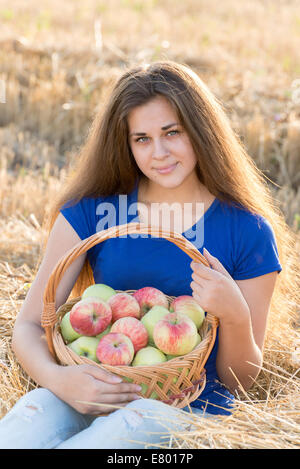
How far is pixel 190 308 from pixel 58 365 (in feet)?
1.43

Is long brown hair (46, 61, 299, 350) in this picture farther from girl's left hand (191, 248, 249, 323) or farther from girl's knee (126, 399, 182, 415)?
girl's knee (126, 399, 182, 415)

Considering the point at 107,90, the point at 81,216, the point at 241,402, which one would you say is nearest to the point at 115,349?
the point at 241,402

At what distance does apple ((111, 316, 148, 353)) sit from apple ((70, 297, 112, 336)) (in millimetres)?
40

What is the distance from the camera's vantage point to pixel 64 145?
5.83m

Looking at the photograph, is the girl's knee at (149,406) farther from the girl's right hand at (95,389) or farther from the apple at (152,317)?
the apple at (152,317)

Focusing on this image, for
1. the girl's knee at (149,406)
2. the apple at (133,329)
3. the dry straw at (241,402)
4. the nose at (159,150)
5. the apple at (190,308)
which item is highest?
the nose at (159,150)

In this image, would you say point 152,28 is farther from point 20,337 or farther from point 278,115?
point 20,337

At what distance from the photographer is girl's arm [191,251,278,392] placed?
1.69 metres

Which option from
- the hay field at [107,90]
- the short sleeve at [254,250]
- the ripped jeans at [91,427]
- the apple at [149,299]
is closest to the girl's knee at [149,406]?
the ripped jeans at [91,427]

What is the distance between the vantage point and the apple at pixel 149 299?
1.89 meters

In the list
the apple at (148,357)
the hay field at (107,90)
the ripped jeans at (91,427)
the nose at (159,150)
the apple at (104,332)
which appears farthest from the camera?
the hay field at (107,90)

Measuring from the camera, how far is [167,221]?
2246 mm

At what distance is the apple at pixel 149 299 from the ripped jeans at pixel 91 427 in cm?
34

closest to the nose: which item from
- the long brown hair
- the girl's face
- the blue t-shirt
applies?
the girl's face
